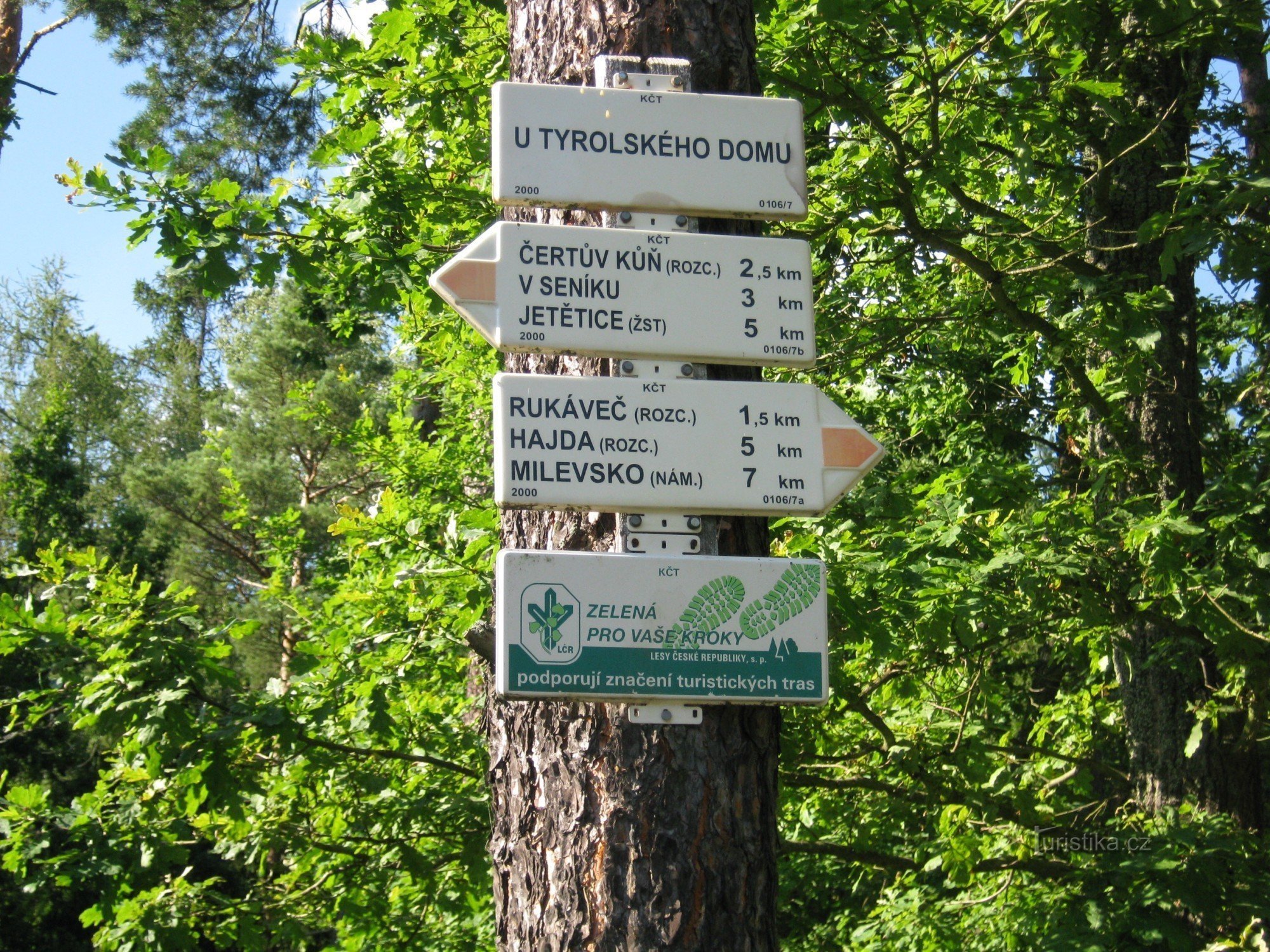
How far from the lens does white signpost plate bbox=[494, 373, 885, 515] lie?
1.96m

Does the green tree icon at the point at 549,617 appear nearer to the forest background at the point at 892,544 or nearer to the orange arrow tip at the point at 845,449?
the orange arrow tip at the point at 845,449

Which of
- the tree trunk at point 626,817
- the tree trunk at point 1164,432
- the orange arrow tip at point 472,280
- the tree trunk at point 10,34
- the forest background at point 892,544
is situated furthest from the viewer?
the tree trunk at point 10,34

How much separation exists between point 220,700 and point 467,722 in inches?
107

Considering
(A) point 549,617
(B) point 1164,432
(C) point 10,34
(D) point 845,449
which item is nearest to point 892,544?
(B) point 1164,432

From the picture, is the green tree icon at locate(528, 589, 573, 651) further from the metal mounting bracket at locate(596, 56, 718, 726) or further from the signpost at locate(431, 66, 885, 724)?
the metal mounting bracket at locate(596, 56, 718, 726)

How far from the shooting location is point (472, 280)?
6.63 feet

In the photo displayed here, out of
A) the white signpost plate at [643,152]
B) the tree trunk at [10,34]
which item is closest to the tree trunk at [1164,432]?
the white signpost plate at [643,152]

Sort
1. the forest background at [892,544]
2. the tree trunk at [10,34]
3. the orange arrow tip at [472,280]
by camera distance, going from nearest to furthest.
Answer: the orange arrow tip at [472,280]
the forest background at [892,544]
the tree trunk at [10,34]

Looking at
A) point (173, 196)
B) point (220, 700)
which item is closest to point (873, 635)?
point (220, 700)

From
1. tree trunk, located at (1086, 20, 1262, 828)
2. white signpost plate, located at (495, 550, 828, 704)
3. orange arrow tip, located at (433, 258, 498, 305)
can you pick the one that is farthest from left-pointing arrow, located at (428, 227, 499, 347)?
tree trunk, located at (1086, 20, 1262, 828)

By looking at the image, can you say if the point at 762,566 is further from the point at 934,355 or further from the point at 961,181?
the point at 934,355

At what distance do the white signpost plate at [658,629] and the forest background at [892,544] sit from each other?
6.23 feet

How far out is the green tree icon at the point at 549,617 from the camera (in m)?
1.91

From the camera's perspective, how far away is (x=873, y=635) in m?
3.98
